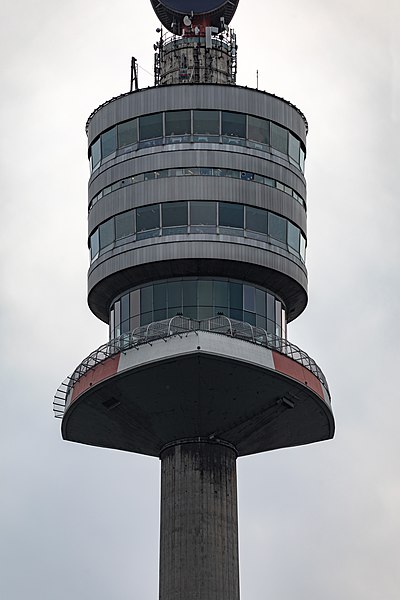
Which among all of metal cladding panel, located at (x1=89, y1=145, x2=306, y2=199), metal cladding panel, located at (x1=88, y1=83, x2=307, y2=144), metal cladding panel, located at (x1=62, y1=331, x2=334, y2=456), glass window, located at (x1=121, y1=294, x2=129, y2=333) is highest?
metal cladding panel, located at (x1=88, y1=83, x2=307, y2=144)

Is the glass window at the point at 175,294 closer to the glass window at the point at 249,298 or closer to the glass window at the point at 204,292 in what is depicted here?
the glass window at the point at 204,292

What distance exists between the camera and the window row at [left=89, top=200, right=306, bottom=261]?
9431cm

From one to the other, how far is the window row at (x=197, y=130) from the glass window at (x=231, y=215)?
4175mm

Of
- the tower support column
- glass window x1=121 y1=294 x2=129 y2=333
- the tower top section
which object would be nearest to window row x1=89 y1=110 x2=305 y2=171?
glass window x1=121 y1=294 x2=129 y2=333

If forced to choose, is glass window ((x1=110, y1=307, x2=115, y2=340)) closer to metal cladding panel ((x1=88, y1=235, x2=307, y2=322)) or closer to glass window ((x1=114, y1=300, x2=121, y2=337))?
glass window ((x1=114, y1=300, x2=121, y2=337))

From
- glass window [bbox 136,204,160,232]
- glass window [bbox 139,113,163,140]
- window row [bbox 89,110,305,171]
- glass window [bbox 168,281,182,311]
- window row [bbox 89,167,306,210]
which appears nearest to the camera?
glass window [bbox 168,281,182,311]

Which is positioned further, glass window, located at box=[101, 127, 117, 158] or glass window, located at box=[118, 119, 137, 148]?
glass window, located at box=[101, 127, 117, 158]

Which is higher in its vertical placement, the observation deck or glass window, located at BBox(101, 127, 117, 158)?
glass window, located at BBox(101, 127, 117, 158)

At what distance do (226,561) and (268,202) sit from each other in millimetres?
21051

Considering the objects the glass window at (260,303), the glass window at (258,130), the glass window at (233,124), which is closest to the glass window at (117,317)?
the glass window at (260,303)

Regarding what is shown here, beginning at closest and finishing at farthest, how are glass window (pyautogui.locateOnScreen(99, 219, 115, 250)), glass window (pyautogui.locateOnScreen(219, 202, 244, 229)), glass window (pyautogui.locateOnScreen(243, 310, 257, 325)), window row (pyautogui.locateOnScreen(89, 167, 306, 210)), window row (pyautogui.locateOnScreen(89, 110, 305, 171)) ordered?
glass window (pyautogui.locateOnScreen(243, 310, 257, 325)), glass window (pyautogui.locateOnScreen(219, 202, 244, 229)), window row (pyautogui.locateOnScreen(89, 167, 306, 210)), glass window (pyautogui.locateOnScreen(99, 219, 115, 250)), window row (pyautogui.locateOnScreen(89, 110, 305, 171))

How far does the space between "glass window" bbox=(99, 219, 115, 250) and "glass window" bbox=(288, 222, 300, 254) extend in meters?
10.5

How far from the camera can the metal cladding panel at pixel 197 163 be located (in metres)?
95.9

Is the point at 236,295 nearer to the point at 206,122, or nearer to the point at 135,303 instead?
the point at 135,303
